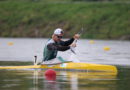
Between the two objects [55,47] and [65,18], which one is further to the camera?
[65,18]

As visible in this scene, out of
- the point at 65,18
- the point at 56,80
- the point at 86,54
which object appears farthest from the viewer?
the point at 65,18

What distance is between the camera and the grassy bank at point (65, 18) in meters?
91.8

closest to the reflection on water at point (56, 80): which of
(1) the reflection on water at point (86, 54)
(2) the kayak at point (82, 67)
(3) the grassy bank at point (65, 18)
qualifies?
(2) the kayak at point (82, 67)

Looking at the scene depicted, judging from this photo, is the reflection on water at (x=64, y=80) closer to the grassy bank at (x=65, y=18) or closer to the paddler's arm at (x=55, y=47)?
the paddler's arm at (x=55, y=47)

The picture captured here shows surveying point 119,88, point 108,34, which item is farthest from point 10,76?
point 108,34

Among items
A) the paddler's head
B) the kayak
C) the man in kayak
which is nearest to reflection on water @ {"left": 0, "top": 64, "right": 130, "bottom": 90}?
the kayak

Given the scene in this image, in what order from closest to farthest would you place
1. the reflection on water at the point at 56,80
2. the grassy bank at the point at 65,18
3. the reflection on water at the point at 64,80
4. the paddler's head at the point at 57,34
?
the reflection on water at the point at 64,80
the reflection on water at the point at 56,80
the paddler's head at the point at 57,34
the grassy bank at the point at 65,18

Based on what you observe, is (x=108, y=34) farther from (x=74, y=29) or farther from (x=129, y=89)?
(x=129, y=89)

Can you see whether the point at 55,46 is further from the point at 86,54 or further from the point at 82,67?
the point at 86,54

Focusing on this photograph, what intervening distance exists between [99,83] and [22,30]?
247 ft

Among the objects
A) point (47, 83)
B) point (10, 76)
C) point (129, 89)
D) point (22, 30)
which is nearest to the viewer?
point (129, 89)

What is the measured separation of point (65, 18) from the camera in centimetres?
9919

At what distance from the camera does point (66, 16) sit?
99750mm

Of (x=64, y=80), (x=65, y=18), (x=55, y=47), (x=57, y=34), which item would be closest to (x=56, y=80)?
(x=64, y=80)
